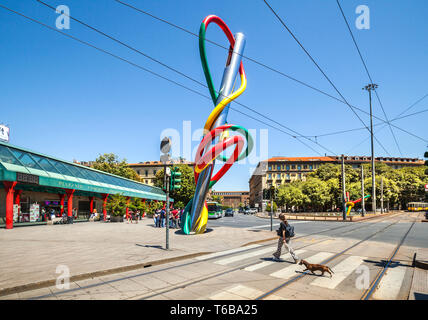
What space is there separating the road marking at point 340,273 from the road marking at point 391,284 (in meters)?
0.85

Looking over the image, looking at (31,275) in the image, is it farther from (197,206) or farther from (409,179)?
(409,179)

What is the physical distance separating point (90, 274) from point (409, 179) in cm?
8860

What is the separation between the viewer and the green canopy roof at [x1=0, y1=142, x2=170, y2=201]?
19156 mm

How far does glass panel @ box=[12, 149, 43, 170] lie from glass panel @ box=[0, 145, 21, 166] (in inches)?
21.5

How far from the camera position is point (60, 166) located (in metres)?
26.1

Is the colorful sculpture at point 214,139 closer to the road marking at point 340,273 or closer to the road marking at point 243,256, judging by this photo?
the road marking at point 243,256

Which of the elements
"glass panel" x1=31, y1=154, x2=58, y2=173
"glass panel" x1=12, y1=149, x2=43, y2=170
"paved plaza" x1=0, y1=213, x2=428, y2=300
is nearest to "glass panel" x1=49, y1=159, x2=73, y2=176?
"glass panel" x1=31, y1=154, x2=58, y2=173

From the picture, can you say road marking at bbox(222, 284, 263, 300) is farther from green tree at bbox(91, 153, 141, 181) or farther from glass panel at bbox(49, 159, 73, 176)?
green tree at bbox(91, 153, 141, 181)

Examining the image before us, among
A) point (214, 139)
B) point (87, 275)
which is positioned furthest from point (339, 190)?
point (87, 275)

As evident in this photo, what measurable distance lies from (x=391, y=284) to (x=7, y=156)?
76.5 feet

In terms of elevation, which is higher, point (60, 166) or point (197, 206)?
point (60, 166)

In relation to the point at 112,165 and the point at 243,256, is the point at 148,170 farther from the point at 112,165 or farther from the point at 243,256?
the point at 243,256

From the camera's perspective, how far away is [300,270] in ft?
26.1

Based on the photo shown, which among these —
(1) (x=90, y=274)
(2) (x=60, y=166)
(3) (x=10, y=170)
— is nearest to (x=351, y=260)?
(1) (x=90, y=274)
